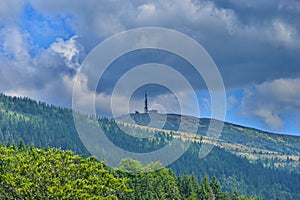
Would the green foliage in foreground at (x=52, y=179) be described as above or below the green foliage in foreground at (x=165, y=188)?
below

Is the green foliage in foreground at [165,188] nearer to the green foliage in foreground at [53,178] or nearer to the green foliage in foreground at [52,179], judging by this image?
the green foliage in foreground at [53,178]

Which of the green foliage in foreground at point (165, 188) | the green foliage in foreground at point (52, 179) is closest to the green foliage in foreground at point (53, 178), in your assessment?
the green foliage in foreground at point (52, 179)

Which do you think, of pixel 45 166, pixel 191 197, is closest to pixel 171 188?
pixel 191 197

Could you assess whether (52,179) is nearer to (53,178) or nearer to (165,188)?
(53,178)

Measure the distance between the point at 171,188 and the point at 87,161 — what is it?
60.9 m

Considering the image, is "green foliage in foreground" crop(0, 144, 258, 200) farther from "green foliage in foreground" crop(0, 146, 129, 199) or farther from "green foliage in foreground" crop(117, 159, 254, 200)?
"green foliage in foreground" crop(117, 159, 254, 200)

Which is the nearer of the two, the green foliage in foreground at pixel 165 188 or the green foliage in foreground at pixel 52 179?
the green foliage in foreground at pixel 52 179

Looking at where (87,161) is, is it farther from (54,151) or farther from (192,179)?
(192,179)

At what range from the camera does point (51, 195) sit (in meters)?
83.4

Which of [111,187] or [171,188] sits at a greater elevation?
[171,188]

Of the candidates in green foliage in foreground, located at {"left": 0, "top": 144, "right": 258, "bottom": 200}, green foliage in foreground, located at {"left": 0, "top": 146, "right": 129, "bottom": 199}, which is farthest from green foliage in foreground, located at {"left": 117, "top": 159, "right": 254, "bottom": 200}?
green foliage in foreground, located at {"left": 0, "top": 146, "right": 129, "bottom": 199}

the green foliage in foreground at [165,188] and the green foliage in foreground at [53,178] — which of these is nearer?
the green foliage in foreground at [53,178]

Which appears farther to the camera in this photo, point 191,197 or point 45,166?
point 191,197

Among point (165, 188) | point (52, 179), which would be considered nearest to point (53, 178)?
point (52, 179)
